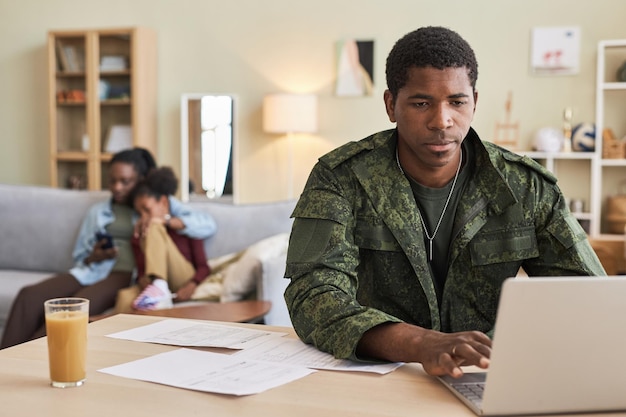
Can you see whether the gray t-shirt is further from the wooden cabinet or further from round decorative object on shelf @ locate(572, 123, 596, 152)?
the wooden cabinet

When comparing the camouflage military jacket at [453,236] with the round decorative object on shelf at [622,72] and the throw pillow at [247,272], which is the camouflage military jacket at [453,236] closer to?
the throw pillow at [247,272]

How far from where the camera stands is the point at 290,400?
102 cm

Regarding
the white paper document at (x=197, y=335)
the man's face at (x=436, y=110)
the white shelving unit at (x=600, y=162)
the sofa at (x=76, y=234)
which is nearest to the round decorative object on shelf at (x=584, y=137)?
the white shelving unit at (x=600, y=162)

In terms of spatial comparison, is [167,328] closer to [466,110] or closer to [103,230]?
[466,110]

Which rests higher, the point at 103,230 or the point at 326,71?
the point at 326,71

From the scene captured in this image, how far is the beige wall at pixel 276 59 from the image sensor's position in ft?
16.4

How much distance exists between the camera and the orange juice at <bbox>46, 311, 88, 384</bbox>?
1086 mm

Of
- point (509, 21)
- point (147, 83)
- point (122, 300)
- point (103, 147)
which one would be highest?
point (509, 21)

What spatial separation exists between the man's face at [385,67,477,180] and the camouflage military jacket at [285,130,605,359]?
10 cm

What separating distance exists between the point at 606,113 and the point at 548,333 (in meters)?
4.36

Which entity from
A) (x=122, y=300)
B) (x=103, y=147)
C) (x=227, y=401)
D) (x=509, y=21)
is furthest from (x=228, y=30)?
(x=227, y=401)

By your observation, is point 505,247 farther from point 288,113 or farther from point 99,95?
point 99,95

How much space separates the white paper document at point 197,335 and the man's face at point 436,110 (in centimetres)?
44

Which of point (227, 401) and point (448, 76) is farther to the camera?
point (448, 76)
